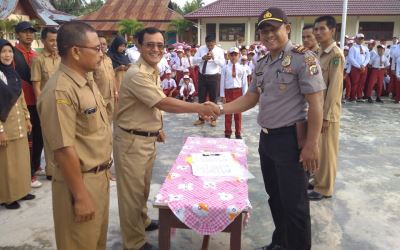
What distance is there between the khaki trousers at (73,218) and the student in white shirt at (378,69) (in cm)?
954

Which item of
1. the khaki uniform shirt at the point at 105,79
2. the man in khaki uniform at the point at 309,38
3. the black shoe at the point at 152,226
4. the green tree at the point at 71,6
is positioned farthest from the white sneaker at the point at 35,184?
the green tree at the point at 71,6

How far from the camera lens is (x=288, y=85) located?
2289 mm

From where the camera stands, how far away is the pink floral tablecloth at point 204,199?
2.08 meters

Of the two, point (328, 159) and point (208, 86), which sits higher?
point (208, 86)

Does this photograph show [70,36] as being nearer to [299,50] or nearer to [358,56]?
[299,50]

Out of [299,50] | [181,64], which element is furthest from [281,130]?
[181,64]

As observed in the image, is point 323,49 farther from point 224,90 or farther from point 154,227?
point 224,90

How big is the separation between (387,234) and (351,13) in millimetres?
19912

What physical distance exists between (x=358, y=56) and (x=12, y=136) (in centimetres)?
893

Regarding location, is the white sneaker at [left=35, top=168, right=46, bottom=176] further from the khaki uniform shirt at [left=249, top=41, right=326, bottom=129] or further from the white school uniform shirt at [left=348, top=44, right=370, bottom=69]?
the white school uniform shirt at [left=348, top=44, right=370, bottom=69]

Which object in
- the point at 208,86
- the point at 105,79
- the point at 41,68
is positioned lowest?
the point at 208,86

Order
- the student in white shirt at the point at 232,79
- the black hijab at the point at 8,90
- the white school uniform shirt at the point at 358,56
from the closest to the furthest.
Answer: the black hijab at the point at 8,90
the student in white shirt at the point at 232,79
the white school uniform shirt at the point at 358,56

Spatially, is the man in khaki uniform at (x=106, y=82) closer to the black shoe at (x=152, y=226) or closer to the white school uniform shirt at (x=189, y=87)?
the black shoe at (x=152, y=226)

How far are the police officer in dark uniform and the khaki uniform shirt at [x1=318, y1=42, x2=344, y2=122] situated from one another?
4.13 feet
